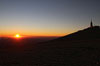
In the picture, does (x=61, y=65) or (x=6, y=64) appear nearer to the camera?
(x=61, y=65)

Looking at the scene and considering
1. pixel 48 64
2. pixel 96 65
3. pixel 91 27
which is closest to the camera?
pixel 96 65

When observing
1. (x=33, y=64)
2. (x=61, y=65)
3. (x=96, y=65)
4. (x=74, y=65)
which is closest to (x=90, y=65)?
(x=96, y=65)

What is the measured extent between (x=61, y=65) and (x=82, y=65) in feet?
7.71

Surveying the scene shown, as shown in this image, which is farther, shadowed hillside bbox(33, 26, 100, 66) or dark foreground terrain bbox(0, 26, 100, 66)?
dark foreground terrain bbox(0, 26, 100, 66)

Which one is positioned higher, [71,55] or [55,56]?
[71,55]

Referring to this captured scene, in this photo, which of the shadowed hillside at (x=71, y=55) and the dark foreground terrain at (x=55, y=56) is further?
the dark foreground terrain at (x=55, y=56)

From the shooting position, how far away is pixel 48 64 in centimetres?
1898

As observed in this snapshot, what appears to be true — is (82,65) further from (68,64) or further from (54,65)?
(54,65)

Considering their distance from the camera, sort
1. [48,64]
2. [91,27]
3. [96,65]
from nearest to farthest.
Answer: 1. [96,65]
2. [48,64]
3. [91,27]

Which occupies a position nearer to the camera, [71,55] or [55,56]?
[55,56]

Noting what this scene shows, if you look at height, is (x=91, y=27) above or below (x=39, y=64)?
above

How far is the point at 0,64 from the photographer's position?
19.7 metres

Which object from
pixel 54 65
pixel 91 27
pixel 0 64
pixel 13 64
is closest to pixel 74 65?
pixel 54 65

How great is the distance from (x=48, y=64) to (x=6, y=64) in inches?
207
